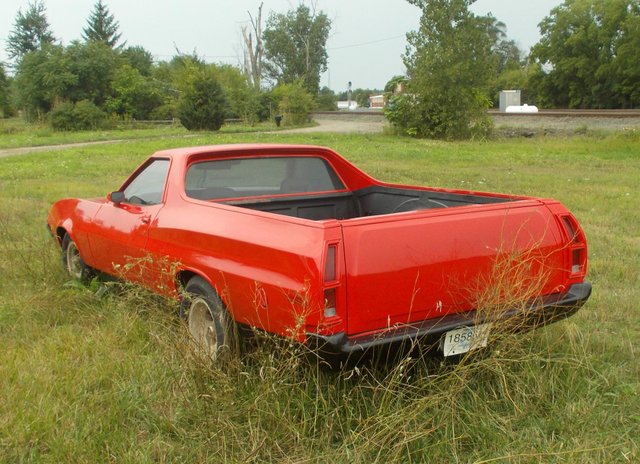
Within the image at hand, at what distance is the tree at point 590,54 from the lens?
59.9m

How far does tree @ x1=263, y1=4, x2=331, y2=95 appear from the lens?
3469 inches

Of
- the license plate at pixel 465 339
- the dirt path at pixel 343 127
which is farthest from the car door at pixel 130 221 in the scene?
the dirt path at pixel 343 127

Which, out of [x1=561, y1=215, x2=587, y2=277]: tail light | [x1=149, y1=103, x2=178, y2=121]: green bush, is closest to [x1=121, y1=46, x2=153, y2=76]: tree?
[x1=149, y1=103, x2=178, y2=121]: green bush

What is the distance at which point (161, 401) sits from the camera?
3551 millimetres

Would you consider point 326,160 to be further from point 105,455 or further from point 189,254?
point 105,455

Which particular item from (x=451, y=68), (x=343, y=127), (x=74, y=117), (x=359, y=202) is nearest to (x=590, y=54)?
(x=343, y=127)

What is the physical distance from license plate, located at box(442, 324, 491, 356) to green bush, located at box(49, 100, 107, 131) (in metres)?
37.3

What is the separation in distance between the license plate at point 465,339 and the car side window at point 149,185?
2373 mm

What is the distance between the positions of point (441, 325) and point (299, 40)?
88.8m

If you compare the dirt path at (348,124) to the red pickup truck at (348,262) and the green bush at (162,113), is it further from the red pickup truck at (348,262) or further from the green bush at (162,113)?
the red pickup truck at (348,262)

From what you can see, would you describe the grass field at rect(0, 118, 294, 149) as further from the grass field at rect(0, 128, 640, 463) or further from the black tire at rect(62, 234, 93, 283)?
the grass field at rect(0, 128, 640, 463)

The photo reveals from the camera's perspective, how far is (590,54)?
6775 centimetres

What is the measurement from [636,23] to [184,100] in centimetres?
4227

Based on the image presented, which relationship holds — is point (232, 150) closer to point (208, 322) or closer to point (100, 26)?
point (208, 322)
